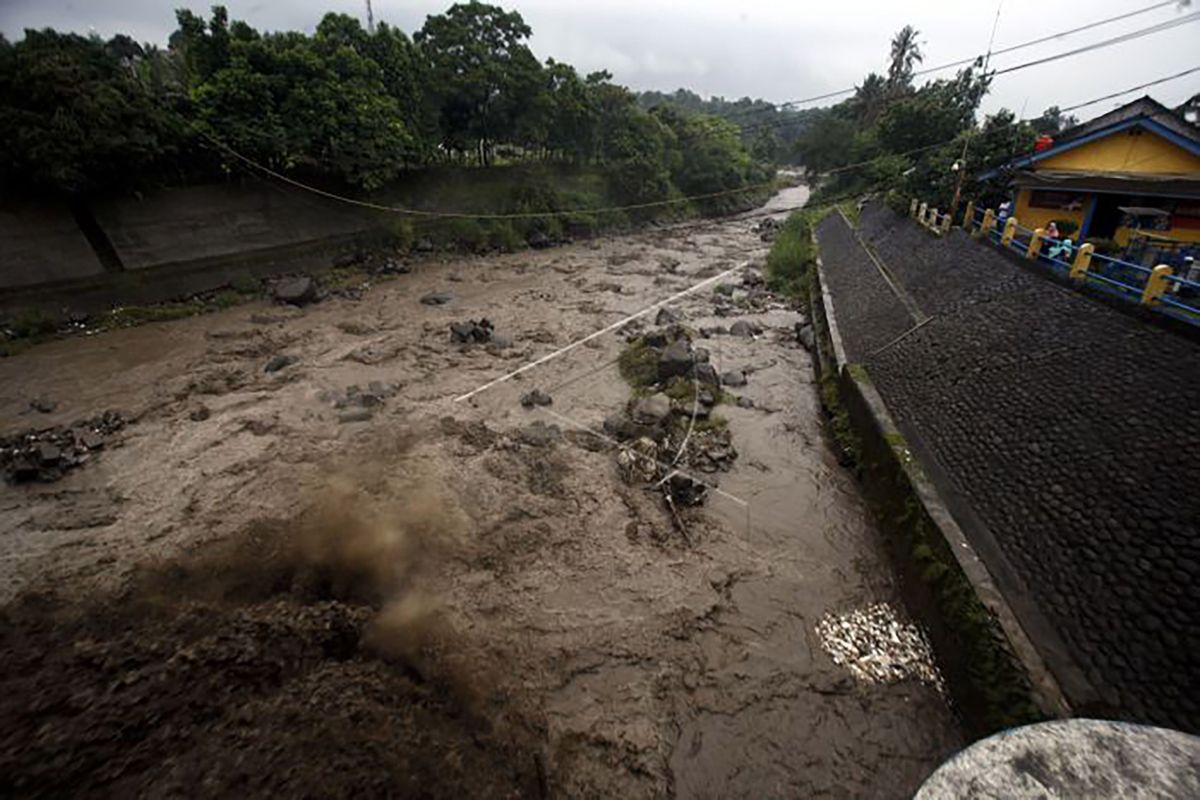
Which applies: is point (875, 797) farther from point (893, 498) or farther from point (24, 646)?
point (24, 646)

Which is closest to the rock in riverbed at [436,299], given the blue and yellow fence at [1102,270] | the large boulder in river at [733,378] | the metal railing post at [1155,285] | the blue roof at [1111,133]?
the large boulder in river at [733,378]

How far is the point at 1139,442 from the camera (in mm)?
6371

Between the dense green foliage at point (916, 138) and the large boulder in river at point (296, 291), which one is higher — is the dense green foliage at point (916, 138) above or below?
above

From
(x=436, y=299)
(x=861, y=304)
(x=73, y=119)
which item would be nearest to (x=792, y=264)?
(x=861, y=304)

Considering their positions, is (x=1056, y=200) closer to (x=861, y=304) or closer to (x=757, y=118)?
(x=861, y=304)

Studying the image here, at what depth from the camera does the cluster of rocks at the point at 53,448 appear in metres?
9.05

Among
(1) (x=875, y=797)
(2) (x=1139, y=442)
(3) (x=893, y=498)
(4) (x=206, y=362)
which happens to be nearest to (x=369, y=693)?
(1) (x=875, y=797)

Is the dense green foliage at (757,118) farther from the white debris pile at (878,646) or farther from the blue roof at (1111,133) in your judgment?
the white debris pile at (878,646)

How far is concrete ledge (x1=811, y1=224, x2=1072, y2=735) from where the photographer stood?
17.0 feet

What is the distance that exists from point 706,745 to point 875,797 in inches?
66.4

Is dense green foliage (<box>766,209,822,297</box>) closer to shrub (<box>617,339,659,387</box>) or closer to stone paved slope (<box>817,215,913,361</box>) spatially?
stone paved slope (<box>817,215,913,361</box>)

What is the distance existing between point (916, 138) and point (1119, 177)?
17.9 m

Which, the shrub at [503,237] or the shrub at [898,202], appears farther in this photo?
the shrub at [503,237]

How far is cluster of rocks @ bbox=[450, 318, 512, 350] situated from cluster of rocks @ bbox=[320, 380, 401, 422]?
127 inches
